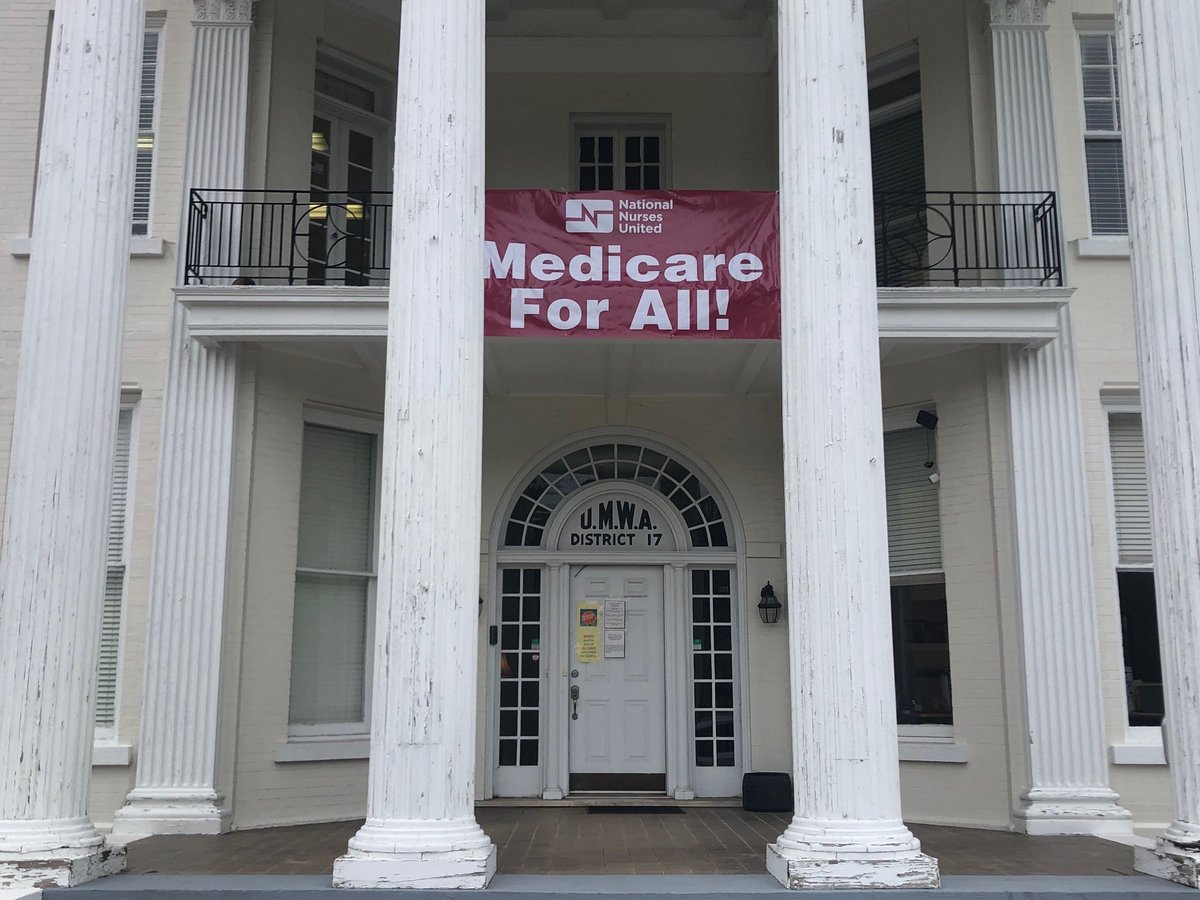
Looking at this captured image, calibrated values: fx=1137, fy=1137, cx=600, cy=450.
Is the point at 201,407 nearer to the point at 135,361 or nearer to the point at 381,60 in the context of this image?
the point at 135,361

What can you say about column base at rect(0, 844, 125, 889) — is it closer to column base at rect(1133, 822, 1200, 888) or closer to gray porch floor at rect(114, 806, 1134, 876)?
gray porch floor at rect(114, 806, 1134, 876)

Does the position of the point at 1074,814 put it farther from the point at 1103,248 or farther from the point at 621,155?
the point at 621,155

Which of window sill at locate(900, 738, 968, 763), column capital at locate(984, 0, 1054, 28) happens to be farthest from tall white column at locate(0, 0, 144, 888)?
column capital at locate(984, 0, 1054, 28)

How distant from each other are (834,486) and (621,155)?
681 centimetres

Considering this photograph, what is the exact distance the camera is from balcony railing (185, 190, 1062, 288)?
1057 cm

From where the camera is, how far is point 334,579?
36.9ft

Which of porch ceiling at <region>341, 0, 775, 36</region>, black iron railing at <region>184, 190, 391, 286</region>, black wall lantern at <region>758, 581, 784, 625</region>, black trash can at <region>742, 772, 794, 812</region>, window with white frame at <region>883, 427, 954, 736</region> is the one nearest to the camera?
black iron railing at <region>184, 190, 391, 286</region>

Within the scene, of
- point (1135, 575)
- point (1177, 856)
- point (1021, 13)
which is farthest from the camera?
point (1021, 13)

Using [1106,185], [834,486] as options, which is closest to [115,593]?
[834,486]

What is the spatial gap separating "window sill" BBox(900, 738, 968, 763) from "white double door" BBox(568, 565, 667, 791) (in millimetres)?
2593

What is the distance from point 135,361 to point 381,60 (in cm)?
416

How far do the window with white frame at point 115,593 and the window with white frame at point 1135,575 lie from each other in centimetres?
908

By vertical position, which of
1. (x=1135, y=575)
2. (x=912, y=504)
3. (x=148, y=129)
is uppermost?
(x=148, y=129)

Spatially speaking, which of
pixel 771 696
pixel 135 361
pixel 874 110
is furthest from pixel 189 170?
pixel 771 696
